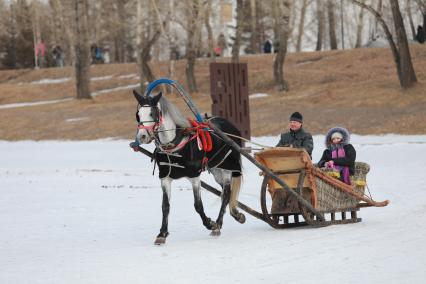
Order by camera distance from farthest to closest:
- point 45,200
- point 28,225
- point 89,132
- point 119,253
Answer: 1. point 89,132
2. point 45,200
3. point 28,225
4. point 119,253

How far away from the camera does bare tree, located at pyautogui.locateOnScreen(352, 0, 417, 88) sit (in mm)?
35281

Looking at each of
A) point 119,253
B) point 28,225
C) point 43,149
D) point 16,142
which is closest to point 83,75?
point 16,142

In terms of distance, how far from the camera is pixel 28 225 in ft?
47.1

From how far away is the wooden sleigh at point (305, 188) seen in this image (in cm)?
1202

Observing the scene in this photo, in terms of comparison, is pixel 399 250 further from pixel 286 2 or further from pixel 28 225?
pixel 286 2

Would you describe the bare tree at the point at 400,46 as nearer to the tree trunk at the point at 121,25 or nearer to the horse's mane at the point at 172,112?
the horse's mane at the point at 172,112

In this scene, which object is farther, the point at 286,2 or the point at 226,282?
the point at 286,2

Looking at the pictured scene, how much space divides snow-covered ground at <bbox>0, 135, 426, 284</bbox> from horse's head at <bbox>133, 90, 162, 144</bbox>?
141 cm

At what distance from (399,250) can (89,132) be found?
3164cm

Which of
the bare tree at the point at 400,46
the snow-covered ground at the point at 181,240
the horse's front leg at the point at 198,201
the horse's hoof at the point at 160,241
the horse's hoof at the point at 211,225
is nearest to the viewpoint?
the snow-covered ground at the point at 181,240

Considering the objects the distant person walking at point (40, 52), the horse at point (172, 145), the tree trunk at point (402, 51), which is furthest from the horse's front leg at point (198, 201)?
the distant person walking at point (40, 52)

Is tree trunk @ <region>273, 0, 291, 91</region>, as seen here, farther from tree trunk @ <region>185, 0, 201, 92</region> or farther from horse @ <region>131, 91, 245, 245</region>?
horse @ <region>131, 91, 245, 245</region>

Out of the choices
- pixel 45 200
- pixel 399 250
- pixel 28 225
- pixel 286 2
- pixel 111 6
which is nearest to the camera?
pixel 399 250

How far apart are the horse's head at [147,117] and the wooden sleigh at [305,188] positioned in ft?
5.78
